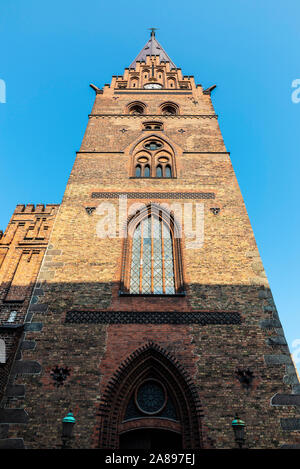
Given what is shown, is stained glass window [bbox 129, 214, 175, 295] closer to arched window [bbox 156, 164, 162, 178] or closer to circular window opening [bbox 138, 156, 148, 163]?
arched window [bbox 156, 164, 162, 178]

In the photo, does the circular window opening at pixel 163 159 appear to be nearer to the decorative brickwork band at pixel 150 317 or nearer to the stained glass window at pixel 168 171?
the stained glass window at pixel 168 171

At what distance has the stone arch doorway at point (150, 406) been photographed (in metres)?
6.18

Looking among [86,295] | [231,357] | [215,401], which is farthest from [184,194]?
[215,401]

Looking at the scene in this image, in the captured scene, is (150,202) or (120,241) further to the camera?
(150,202)

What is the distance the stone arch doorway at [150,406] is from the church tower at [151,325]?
0.07ft

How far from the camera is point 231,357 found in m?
6.77

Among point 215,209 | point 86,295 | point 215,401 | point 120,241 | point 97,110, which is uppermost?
point 97,110

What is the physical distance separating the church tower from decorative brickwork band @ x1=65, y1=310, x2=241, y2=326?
2 cm

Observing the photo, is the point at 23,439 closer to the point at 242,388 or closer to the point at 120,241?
the point at 242,388

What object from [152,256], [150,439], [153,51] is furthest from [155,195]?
[153,51]

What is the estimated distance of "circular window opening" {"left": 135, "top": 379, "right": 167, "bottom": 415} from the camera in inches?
259

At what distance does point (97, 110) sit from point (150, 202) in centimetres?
658

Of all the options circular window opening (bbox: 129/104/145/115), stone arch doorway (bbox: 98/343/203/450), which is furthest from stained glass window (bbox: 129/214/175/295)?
circular window opening (bbox: 129/104/145/115)
